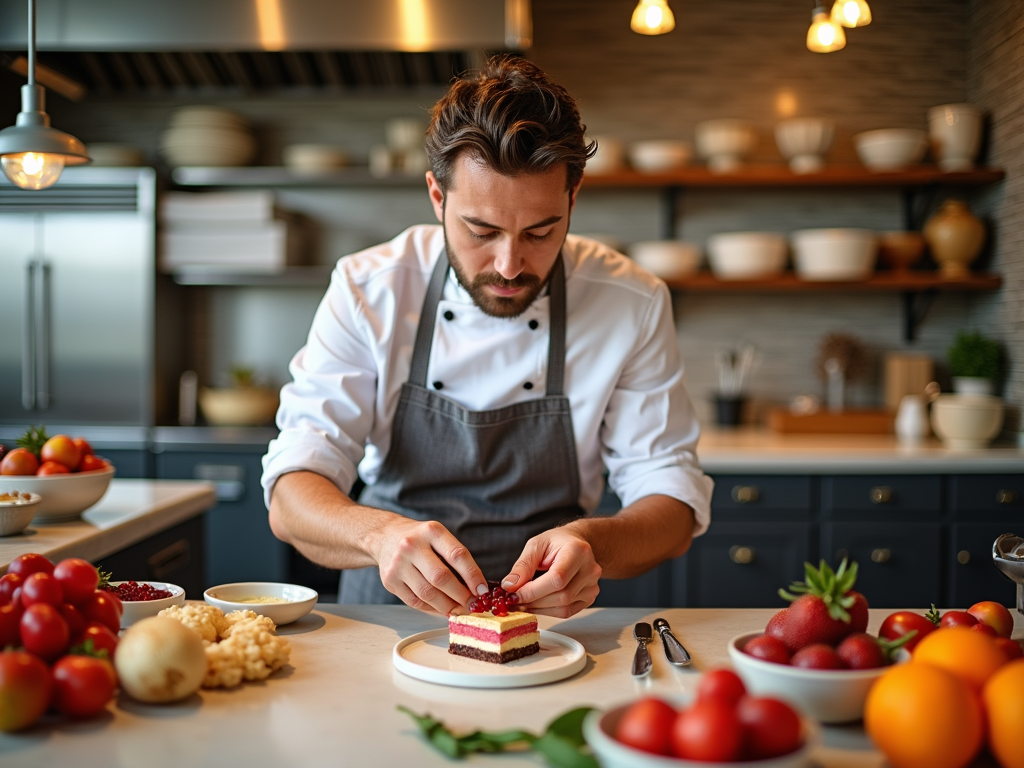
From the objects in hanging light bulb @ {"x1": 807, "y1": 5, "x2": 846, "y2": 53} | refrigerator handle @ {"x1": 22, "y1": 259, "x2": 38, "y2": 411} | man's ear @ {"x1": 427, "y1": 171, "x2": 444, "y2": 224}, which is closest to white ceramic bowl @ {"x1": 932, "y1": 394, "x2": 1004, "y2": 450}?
hanging light bulb @ {"x1": 807, "y1": 5, "x2": 846, "y2": 53}

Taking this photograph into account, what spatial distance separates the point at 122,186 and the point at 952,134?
10.8 feet

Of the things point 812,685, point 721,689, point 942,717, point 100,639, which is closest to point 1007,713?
point 942,717

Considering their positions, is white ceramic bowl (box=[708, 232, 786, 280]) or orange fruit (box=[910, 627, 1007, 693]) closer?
orange fruit (box=[910, 627, 1007, 693])

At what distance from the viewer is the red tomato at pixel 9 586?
1.11 metres

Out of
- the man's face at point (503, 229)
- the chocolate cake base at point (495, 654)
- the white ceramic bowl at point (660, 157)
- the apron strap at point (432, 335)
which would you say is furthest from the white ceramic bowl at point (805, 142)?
the chocolate cake base at point (495, 654)

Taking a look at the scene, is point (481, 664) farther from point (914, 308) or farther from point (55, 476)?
point (914, 308)

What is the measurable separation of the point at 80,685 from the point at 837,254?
3320 millimetres

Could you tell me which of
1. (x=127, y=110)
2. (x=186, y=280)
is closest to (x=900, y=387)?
(x=186, y=280)

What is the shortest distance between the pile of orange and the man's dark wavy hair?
3.47 ft

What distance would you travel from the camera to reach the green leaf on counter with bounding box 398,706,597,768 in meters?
0.90

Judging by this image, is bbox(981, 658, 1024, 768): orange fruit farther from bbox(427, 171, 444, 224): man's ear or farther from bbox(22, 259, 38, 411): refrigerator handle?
bbox(22, 259, 38, 411): refrigerator handle

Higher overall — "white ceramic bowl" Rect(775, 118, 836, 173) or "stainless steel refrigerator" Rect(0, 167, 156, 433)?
"white ceramic bowl" Rect(775, 118, 836, 173)

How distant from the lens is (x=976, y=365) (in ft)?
12.0

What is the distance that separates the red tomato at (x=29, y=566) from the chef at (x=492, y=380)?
52cm
